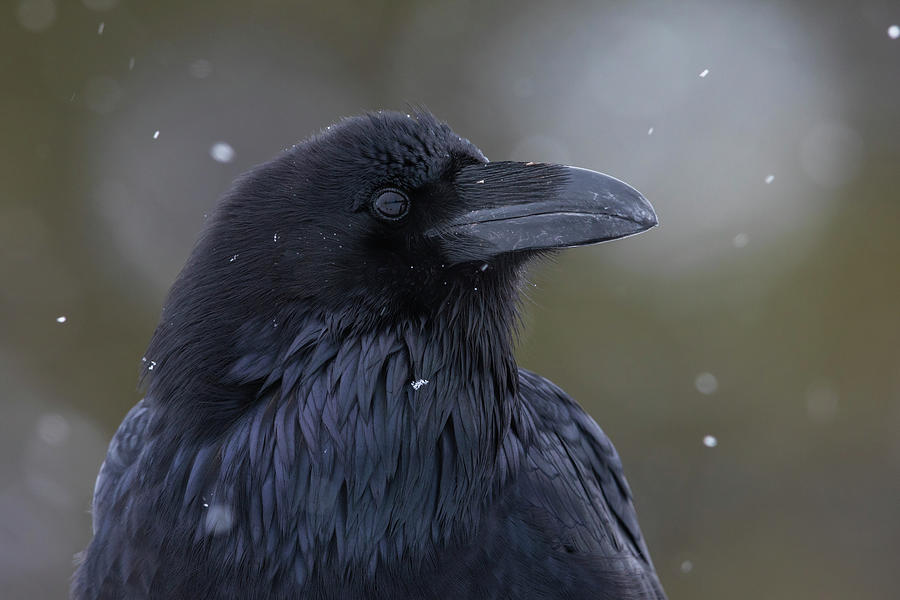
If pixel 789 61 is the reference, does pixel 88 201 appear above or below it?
below

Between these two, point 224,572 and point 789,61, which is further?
point 789,61

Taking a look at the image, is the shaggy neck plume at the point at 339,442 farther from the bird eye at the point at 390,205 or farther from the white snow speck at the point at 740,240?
the white snow speck at the point at 740,240

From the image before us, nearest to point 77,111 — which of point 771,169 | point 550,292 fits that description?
point 550,292

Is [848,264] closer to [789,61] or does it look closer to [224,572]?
[789,61]

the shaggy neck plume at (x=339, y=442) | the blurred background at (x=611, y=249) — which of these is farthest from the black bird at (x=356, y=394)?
the blurred background at (x=611, y=249)

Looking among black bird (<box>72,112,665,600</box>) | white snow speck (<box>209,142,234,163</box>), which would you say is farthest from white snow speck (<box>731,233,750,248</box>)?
black bird (<box>72,112,665,600</box>)

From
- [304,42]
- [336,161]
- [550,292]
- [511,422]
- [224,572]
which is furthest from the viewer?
[304,42]
